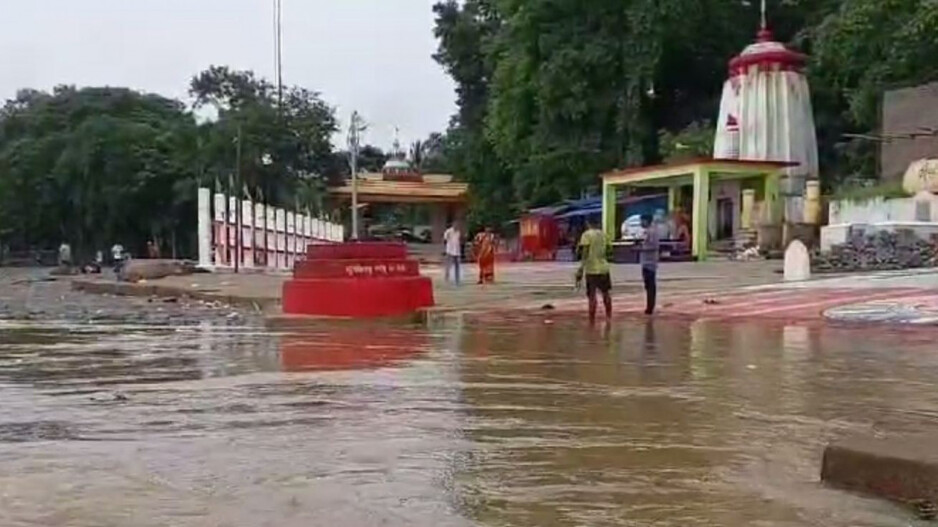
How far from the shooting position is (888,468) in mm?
5699

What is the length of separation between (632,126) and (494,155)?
11190 millimetres

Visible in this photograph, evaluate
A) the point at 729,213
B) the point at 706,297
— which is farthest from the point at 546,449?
the point at 729,213

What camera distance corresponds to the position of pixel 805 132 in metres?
43.8

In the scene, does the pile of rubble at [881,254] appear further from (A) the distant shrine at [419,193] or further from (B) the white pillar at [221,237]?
(A) the distant shrine at [419,193]

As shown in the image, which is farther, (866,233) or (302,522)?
(866,233)

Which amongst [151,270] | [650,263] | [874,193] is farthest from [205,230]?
[650,263]

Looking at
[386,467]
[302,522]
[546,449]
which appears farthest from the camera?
[546,449]

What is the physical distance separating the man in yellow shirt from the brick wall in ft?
61.9

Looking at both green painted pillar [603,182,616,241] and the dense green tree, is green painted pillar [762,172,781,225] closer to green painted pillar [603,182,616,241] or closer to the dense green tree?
green painted pillar [603,182,616,241]

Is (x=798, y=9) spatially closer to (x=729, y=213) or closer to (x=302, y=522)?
(x=729, y=213)

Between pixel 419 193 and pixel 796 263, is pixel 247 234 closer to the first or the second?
pixel 796 263

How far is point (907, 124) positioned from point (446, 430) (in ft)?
100

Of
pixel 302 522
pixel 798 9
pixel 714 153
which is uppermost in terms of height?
pixel 798 9

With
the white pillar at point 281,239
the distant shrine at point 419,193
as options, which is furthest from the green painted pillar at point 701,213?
the distant shrine at point 419,193
